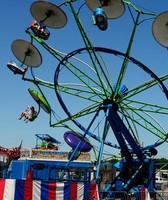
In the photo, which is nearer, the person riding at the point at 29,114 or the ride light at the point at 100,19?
the ride light at the point at 100,19

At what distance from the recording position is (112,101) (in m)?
18.3

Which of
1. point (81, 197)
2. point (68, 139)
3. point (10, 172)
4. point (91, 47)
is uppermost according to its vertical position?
point (91, 47)

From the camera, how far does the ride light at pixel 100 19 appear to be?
44.3 feet

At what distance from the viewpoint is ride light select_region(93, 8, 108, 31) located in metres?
13.5

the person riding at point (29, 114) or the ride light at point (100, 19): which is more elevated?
the ride light at point (100, 19)

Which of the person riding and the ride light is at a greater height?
the ride light

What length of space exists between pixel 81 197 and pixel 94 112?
9225 millimetres

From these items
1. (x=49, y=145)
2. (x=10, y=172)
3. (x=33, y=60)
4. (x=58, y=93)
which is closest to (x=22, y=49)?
(x=33, y=60)

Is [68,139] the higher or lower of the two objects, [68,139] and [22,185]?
the higher

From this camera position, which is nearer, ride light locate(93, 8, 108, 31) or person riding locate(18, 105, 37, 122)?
ride light locate(93, 8, 108, 31)

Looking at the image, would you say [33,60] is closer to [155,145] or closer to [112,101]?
[112,101]

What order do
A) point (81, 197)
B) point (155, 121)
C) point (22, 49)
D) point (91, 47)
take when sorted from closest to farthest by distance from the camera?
point (81, 197)
point (91, 47)
point (22, 49)
point (155, 121)

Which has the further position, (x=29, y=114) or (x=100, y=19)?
(x=29, y=114)

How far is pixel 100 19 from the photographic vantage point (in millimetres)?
13570
